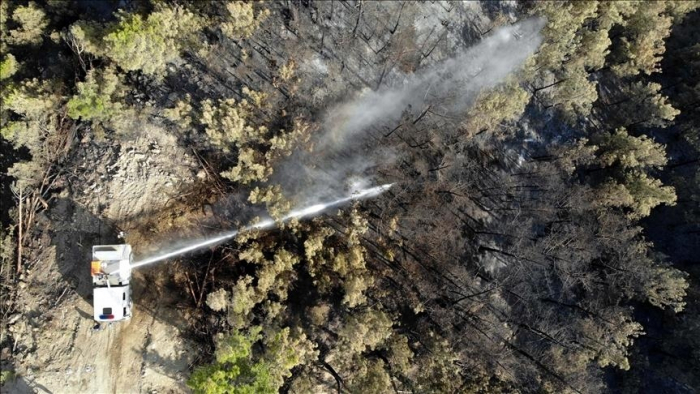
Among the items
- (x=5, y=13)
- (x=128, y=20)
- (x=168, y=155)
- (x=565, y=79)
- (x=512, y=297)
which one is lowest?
(x=512, y=297)

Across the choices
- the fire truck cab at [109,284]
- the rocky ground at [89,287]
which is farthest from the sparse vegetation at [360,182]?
the fire truck cab at [109,284]

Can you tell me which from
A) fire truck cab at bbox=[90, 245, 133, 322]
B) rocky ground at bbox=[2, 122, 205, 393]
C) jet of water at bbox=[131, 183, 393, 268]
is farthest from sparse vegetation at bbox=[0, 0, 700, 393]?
fire truck cab at bbox=[90, 245, 133, 322]

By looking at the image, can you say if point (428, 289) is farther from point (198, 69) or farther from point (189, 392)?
point (198, 69)

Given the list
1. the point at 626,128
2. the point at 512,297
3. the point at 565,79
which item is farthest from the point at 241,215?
the point at 626,128

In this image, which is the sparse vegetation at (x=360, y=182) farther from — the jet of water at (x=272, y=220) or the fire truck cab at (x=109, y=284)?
the fire truck cab at (x=109, y=284)

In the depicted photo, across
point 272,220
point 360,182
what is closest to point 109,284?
point 272,220

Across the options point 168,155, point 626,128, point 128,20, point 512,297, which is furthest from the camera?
point 626,128
